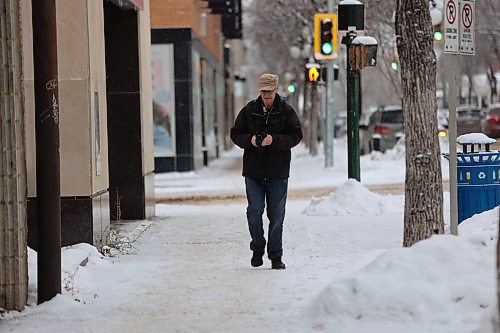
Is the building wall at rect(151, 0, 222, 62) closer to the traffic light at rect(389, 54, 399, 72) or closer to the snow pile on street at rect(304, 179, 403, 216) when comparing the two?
the traffic light at rect(389, 54, 399, 72)

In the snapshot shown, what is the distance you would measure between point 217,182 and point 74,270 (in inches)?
704

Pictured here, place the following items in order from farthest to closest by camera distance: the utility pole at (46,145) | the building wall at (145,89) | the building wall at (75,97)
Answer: the building wall at (145,89)
the building wall at (75,97)
the utility pole at (46,145)

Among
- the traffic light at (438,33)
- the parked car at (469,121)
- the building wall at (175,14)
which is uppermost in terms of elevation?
the building wall at (175,14)

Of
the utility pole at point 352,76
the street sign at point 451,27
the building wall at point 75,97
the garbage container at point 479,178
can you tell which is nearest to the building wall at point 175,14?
the utility pole at point 352,76

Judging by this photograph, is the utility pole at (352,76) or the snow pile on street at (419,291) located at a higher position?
the utility pole at (352,76)

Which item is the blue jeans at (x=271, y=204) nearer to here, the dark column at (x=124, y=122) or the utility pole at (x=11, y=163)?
the utility pole at (x=11, y=163)

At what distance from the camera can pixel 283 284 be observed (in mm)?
9008

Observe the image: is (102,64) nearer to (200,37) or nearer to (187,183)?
(187,183)

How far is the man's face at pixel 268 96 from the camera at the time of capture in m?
9.77

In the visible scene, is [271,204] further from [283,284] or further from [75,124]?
[75,124]

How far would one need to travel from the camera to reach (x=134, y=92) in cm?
1546

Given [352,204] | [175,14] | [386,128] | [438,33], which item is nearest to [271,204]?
[352,204]

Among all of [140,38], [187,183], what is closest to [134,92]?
[140,38]

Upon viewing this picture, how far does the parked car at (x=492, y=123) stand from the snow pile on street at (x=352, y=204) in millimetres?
23371
